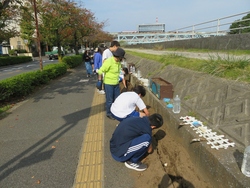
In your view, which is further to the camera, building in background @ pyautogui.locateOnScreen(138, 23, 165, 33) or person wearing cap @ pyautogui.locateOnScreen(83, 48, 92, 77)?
building in background @ pyautogui.locateOnScreen(138, 23, 165, 33)

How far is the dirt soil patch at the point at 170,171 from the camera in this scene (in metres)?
2.55

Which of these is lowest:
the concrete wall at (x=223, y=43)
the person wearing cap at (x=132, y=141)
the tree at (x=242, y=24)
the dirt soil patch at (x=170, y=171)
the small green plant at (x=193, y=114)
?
the dirt soil patch at (x=170, y=171)

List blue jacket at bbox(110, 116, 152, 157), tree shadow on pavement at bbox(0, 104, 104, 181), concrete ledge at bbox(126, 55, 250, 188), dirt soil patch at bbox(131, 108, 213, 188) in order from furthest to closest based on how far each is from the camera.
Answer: tree shadow on pavement at bbox(0, 104, 104, 181), blue jacket at bbox(110, 116, 152, 157), dirt soil patch at bbox(131, 108, 213, 188), concrete ledge at bbox(126, 55, 250, 188)

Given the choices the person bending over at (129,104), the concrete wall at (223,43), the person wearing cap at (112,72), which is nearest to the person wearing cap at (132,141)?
the person bending over at (129,104)

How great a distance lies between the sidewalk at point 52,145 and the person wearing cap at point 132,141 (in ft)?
0.58

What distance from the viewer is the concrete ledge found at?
2.07 m

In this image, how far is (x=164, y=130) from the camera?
402 centimetres

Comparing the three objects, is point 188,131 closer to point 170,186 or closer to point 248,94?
point 170,186

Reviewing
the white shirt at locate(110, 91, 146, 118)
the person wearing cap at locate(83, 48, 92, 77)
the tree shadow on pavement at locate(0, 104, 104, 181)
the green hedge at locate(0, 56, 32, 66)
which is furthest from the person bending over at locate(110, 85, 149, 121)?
the green hedge at locate(0, 56, 32, 66)

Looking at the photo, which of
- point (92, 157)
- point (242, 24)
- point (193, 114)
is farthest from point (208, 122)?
point (242, 24)

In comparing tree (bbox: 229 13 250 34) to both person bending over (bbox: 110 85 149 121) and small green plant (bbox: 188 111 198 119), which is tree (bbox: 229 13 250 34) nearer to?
small green plant (bbox: 188 111 198 119)

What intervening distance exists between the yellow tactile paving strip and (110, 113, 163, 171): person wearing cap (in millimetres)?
399

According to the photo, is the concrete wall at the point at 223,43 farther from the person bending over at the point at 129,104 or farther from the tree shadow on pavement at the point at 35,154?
the tree shadow on pavement at the point at 35,154

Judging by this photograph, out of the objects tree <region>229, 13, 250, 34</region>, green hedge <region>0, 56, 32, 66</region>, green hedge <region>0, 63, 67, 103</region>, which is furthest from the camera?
green hedge <region>0, 56, 32, 66</region>
